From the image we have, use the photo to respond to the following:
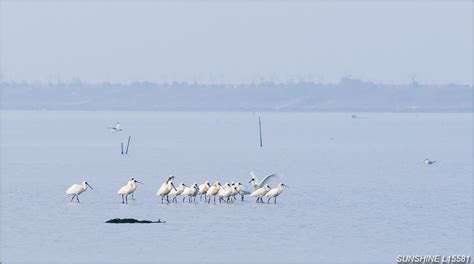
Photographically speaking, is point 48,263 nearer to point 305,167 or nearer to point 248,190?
point 248,190

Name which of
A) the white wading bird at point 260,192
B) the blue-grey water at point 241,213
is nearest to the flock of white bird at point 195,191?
the white wading bird at point 260,192

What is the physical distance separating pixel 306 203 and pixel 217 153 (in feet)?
90.0

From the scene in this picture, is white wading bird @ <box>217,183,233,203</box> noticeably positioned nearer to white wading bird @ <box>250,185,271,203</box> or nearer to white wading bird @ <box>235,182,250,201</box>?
white wading bird @ <box>235,182,250,201</box>

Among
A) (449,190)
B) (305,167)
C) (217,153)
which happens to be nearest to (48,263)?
(449,190)

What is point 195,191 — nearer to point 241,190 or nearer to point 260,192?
point 241,190

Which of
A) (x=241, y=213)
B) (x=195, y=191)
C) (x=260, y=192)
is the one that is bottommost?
(x=241, y=213)

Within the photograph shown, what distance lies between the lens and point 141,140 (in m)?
74.5

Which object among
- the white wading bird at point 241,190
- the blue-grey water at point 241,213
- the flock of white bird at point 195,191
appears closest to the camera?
the blue-grey water at point 241,213

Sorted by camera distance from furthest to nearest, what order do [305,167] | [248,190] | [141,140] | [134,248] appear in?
[141,140] → [305,167] → [248,190] → [134,248]

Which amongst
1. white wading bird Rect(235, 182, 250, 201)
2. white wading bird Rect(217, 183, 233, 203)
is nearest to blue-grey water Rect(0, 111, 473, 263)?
white wading bird Rect(235, 182, 250, 201)

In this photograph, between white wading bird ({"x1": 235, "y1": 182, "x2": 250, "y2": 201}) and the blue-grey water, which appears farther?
white wading bird ({"x1": 235, "y1": 182, "x2": 250, "y2": 201})

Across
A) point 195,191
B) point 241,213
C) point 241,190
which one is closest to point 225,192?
point 195,191

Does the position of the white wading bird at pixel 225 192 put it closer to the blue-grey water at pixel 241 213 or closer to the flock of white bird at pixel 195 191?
the flock of white bird at pixel 195 191

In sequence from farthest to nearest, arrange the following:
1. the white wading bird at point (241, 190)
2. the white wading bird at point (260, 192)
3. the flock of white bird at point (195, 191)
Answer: the white wading bird at point (241, 190)
the white wading bird at point (260, 192)
the flock of white bird at point (195, 191)
